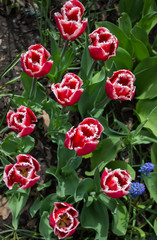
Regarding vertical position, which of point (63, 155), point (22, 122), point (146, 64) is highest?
point (22, 122)

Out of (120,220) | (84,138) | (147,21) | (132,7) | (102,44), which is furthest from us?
(132,7)

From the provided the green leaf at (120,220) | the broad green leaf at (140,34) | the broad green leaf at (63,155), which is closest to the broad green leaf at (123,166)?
the green leaf at (120,220)

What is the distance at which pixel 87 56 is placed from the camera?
2057 mm

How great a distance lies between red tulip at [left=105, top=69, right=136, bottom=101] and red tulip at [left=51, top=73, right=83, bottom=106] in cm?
19

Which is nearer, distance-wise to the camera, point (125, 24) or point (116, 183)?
point (116, 183)

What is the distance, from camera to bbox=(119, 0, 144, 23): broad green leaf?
2453 mm

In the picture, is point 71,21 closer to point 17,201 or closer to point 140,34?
point 140,34

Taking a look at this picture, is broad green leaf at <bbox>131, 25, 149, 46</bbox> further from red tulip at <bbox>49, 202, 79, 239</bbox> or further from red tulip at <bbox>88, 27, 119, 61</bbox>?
red tulip at <bbox>49, 202, 79, 239</bbox>

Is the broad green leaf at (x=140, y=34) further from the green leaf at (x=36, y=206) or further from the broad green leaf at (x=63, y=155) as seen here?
the green leaf at (x=36, y=206)

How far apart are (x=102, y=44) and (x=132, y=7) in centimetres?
102

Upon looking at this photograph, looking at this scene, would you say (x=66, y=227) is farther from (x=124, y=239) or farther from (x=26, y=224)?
(x=124, y=239)

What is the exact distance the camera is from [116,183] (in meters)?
1.45

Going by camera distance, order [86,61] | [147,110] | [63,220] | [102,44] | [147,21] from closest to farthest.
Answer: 1. [63,220]
2. [102,44]
3. [86,61]
4. [147,110]
5. [147,21]

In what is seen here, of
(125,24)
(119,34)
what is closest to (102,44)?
(119,34)
